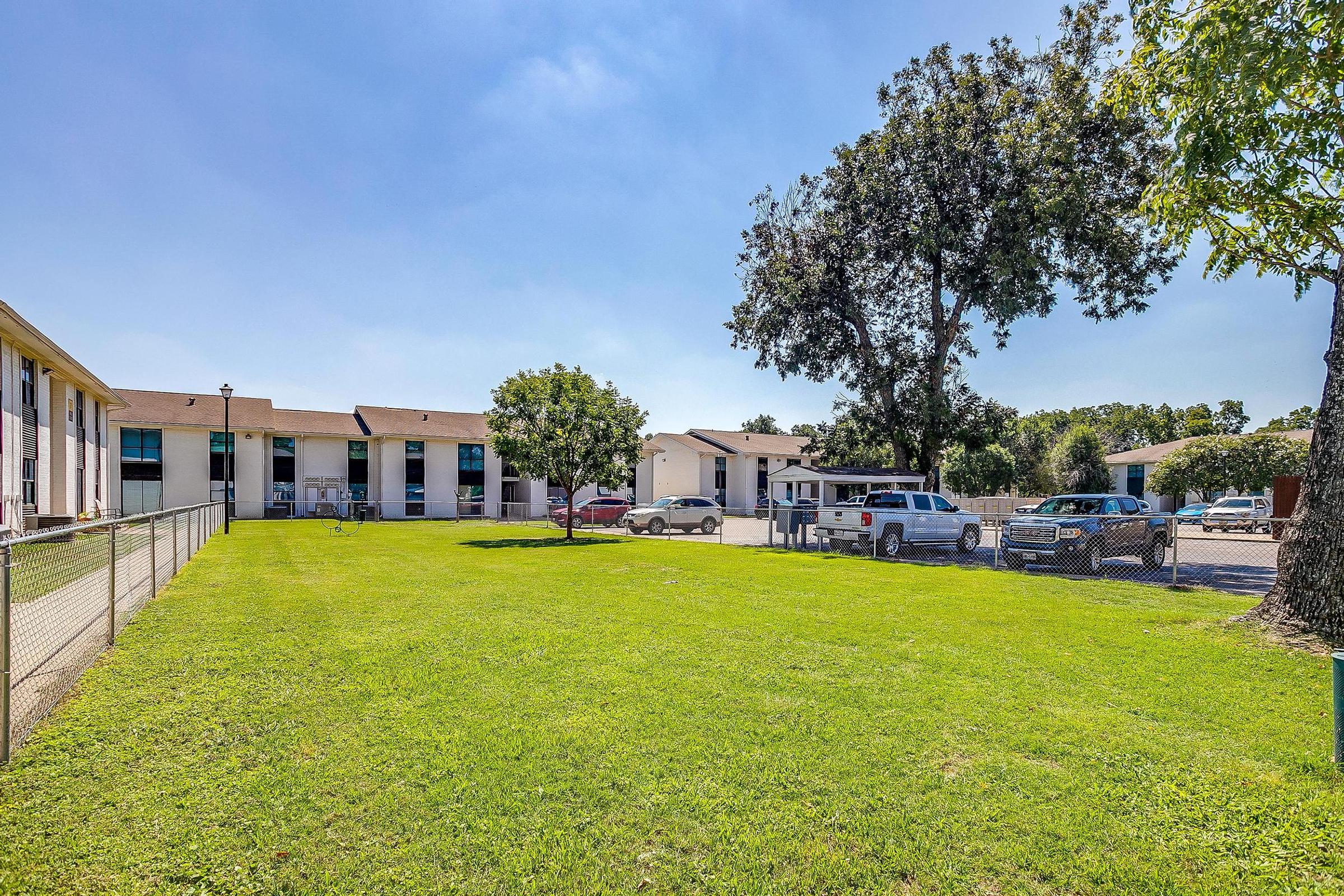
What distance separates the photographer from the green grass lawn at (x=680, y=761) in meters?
3.24

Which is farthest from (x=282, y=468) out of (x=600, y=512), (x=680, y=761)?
(x=680, y=761)

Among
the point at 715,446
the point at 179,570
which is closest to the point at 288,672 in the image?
the point at 179,570

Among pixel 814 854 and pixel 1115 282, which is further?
pixel 1115 282

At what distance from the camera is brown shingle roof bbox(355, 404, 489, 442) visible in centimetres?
4125

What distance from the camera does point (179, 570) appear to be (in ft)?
46.0

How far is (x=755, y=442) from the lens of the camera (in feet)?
179

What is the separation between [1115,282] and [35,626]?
29.8 metres

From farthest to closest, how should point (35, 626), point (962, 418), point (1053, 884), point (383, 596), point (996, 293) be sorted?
point (962, 418)
point (996, 293)
point (383, 596)
point (35, 626)
point (1053, 884)

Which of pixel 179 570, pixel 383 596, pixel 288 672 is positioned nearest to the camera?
pixel 288 672

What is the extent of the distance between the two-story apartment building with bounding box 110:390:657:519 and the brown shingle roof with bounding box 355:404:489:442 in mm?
110

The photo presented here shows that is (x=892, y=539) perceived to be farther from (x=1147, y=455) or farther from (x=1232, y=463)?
(x=1147, y=455)

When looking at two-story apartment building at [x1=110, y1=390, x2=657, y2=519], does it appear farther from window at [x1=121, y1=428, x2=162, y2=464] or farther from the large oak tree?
the large oak tree

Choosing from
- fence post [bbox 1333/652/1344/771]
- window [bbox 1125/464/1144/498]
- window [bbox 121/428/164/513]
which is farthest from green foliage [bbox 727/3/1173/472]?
window [bbox 1125/464/1144/498]

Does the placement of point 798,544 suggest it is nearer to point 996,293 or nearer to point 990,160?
point 996,293
